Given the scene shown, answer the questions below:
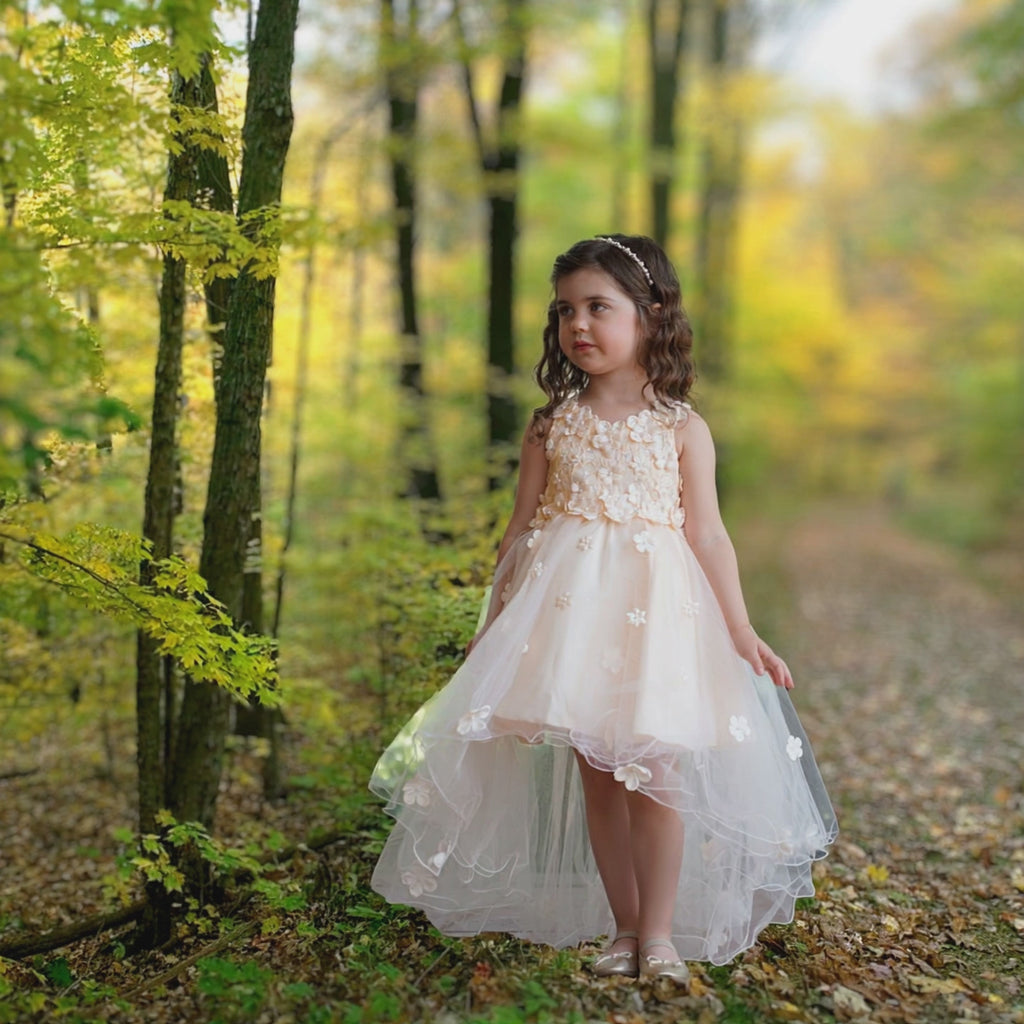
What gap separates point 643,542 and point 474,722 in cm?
68

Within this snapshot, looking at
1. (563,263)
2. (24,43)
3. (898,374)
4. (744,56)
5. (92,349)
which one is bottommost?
(92,349)

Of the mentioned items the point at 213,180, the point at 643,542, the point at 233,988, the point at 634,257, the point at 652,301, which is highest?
the point at 213,180

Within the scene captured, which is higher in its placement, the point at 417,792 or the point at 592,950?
the point at 417,792

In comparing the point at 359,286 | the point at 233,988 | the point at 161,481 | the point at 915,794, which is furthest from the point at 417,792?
the point at 359,286

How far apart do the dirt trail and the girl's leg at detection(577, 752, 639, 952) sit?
1.44 feet

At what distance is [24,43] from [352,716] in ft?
10.8

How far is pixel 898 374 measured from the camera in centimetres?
3008

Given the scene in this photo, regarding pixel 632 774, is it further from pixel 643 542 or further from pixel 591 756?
pixel 643 542

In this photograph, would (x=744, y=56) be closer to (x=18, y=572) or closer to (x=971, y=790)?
(x=971, y=790)

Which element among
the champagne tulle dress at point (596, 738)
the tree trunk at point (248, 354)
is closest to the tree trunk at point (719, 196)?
the tree trunk at point (248, 354)

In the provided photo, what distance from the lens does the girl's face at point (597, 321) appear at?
3.12m

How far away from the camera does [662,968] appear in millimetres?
2959

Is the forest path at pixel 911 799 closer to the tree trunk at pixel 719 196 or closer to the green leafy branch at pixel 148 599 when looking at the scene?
the green leafy branch at pixel 148 599

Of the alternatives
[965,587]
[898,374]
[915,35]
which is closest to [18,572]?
[965,587]
